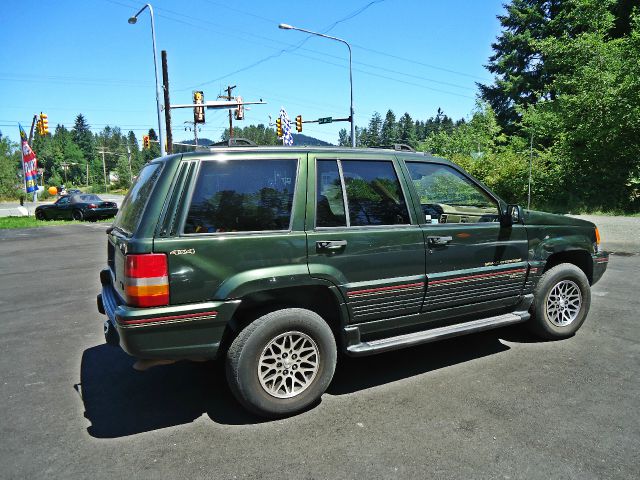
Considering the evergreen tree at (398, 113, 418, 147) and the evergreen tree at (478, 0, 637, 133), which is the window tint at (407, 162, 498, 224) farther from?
the evergreen tree at (398, 113, 418, 147)

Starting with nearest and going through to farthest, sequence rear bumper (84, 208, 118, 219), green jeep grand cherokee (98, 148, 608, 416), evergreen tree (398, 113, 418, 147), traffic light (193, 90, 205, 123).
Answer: green jeep grand cherokee (98, 148, 608, 416), rear bumper (84, 208, 118, 219), traffic light (193, 90, 205, 123), evergreen tree (398, 113, 418, 147)

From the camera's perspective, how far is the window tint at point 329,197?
3430mm

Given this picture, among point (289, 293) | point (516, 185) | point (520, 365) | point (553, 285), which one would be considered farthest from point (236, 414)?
point (516, 185)

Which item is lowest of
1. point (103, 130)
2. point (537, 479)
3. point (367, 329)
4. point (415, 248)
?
point (537, 479)

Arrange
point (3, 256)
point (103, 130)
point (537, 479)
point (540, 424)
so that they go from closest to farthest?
1. point (537, 479)
2. point (540, 424)
3. point (3, 256)
4. point (103, 130)

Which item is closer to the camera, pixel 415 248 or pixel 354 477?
pixel 354 477

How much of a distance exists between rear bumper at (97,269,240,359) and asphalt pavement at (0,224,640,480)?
1.90 feet

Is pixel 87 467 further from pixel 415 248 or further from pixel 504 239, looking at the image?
pixel 504 239

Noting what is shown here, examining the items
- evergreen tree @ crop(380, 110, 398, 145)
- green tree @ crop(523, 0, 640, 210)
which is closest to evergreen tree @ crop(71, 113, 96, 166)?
evergreen tree @ crop(380, 110, 398, 145)

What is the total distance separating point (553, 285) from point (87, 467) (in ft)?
13.8

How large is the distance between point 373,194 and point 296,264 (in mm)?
932

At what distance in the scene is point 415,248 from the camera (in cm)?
368

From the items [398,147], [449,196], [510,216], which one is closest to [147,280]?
[398,147]

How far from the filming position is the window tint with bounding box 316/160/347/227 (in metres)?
3.43
